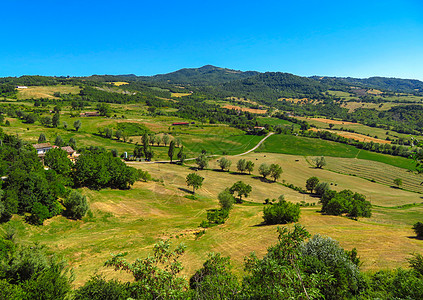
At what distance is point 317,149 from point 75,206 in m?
165

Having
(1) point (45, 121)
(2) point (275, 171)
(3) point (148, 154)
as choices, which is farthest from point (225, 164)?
(1) point (45, 121)

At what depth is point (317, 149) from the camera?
164m

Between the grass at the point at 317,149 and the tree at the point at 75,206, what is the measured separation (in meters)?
135

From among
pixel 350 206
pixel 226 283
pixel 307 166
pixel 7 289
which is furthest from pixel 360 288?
pixel 307 166

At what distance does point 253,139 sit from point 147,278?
608ft

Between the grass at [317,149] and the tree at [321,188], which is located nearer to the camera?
the tree at [321,188]

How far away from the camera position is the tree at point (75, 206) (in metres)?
47.5

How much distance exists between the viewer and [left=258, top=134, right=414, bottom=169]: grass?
143750 mm

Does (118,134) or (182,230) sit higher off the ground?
(118,134)

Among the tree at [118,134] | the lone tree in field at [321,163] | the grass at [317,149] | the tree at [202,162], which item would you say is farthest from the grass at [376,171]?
the tree at [118,134]

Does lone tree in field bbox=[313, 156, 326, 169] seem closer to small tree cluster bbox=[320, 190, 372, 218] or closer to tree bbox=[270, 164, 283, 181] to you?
tree bbox=[270, 164, 283, 181]

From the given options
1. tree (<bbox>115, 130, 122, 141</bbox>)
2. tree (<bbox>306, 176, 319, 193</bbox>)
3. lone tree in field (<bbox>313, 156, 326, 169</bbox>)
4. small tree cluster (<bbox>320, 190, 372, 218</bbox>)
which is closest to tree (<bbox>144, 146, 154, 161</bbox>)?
tree (<bbox>115, 130, 122, 141</bbox>)

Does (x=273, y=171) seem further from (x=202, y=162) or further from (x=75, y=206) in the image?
(x=75, y=206)

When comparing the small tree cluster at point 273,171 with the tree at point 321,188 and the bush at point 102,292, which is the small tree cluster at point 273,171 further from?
the bush at point 102,292
